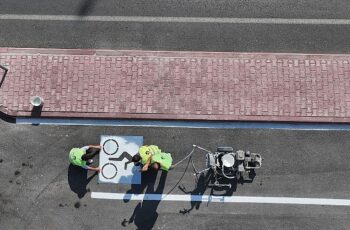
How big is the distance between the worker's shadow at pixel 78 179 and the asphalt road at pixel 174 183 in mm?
31

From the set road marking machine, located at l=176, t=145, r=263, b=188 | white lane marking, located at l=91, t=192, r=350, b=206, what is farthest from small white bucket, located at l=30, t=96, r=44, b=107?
road marking machine, located at l=176, t=145, r=263, b=188

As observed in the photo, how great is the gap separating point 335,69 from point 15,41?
10430 millimetres

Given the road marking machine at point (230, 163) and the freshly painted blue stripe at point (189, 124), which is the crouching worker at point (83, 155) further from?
the road marking machine at point (230, 163)

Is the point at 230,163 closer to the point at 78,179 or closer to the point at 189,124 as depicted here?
the point at 189,124

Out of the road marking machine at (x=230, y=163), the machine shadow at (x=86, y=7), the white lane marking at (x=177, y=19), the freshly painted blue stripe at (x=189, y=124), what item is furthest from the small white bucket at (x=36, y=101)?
the road marking machine at (x=230, y=163)

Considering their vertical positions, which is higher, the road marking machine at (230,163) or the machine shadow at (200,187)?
the road marking machine at (230,163)

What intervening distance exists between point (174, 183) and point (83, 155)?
292cm

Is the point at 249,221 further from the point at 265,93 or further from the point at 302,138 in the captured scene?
the point at 265,93

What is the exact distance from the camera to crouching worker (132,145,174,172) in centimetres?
1148

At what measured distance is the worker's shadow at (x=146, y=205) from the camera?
12148mm

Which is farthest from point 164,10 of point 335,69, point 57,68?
point 335,69

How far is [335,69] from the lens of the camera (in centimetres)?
1253

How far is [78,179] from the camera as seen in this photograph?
12.4m

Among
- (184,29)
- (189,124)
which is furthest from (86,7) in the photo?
(189,124)
